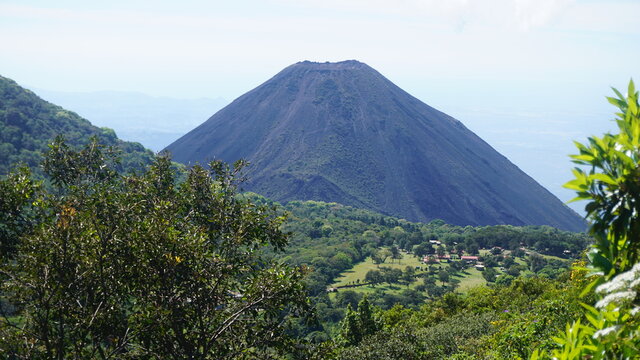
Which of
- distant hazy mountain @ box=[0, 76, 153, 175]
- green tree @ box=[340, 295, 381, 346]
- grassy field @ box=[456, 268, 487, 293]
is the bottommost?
grassy field @ box=[456, 268, 487, 293]

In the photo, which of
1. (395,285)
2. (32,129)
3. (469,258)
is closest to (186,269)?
(395,285)

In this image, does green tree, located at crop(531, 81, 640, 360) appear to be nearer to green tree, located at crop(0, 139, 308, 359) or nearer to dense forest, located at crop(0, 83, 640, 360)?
dense forest, located at crop(0, 83, 640, 360)

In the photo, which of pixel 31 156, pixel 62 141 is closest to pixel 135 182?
pixel 62 141

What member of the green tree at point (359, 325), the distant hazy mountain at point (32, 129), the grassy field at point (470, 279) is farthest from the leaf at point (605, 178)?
the distant hazy mountain at point (32, 129)

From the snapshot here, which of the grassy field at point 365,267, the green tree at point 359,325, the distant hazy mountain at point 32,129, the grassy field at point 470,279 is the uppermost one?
the distant hazy mountain at point 32,129

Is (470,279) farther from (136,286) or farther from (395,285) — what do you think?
(136,286)

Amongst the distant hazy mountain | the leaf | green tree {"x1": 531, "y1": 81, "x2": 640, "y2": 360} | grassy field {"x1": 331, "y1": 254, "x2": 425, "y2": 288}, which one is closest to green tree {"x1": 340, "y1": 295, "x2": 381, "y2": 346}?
green tree {"x1": 531, "y1": 81, "x2": 640, "y2": 360}

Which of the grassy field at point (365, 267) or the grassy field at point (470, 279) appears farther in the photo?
the grassy field at point (365, 267)

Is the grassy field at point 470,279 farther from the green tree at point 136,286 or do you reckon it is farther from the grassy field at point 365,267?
the green tree at point 136,286

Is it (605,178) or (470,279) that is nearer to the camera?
(605,178)
